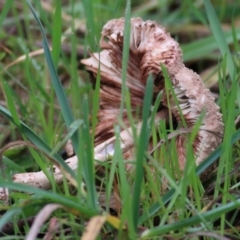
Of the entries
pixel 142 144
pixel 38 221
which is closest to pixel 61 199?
pixel 38 221

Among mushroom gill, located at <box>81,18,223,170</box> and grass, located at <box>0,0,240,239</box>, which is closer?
grass, located at <box>0,0,240,239</box>

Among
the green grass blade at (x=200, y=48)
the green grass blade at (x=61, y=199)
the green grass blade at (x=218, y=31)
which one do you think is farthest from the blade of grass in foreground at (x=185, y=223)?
the green grass blade at (x=200, y=48)

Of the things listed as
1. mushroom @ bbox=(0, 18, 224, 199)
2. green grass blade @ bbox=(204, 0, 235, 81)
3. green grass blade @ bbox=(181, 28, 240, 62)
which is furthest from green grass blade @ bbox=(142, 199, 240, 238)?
green grass blade @ bbox=(181, 28, 240, 62)

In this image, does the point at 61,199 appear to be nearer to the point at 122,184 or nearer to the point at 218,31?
the point at 122,184

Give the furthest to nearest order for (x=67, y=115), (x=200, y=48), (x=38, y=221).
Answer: (x=200, y=48) < (x=67, y=115) < (x=38, y=221)

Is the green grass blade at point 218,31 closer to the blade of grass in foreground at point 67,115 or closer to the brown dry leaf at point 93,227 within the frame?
the blade of grass in foreground at point 67,115

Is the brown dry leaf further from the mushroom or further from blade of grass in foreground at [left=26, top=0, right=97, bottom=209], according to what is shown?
the mushroom
